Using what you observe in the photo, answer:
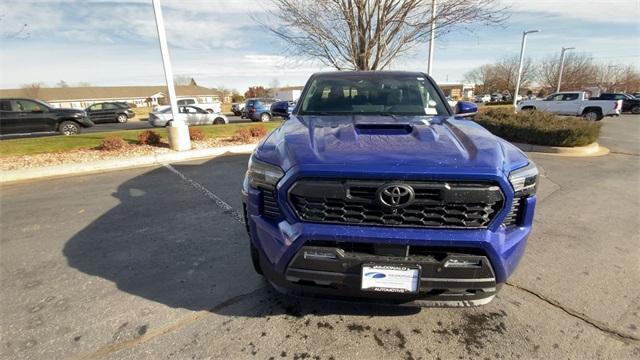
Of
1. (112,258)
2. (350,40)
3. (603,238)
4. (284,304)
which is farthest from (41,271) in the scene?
(350,40)

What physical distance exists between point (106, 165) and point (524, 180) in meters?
7.94

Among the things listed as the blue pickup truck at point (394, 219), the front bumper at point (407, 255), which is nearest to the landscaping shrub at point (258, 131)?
the blue pickup truck at point (394, 219)

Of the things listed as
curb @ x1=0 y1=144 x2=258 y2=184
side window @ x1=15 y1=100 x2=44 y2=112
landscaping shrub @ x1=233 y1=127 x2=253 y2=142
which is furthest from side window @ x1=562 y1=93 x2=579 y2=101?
side window @ x1=15 y1=100 x2=44 y2=112

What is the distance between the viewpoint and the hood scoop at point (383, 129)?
88.8 inches

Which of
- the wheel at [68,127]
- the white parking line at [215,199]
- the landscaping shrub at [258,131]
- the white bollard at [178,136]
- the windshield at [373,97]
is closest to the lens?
the windshield at [373,97]

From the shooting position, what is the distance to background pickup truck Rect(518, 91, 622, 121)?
63.9ft

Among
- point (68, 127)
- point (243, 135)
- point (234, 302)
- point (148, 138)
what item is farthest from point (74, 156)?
point (234, 302)

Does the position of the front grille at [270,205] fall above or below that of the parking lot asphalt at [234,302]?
above

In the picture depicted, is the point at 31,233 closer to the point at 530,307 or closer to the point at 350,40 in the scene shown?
the point at 530,307

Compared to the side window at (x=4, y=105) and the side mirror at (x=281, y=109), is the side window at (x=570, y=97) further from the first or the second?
the side window at (x=4, y=105)

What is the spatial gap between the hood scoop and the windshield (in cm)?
63

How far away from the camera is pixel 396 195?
1.78 m

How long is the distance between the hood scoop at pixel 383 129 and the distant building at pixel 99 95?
54466mm

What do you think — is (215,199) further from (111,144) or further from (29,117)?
(29,117)
